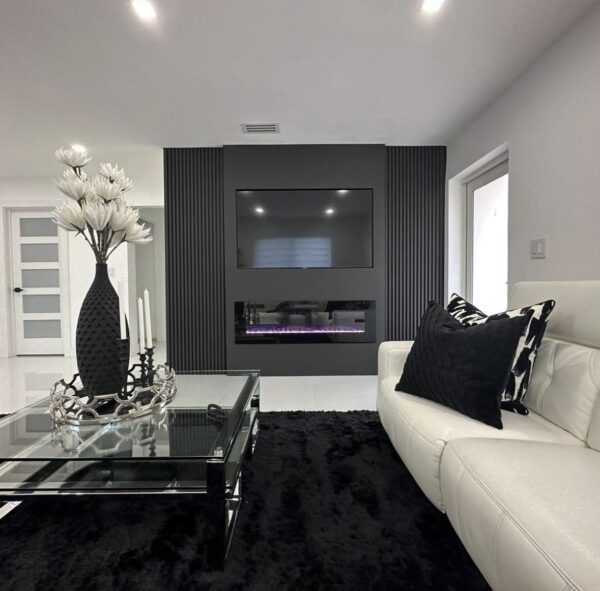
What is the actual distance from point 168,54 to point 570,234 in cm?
252

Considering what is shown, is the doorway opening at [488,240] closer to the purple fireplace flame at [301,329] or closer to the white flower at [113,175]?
the purple fireplace flame at [301,329]

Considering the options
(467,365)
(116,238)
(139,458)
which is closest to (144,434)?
(139,458)

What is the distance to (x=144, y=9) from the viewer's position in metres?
1.73

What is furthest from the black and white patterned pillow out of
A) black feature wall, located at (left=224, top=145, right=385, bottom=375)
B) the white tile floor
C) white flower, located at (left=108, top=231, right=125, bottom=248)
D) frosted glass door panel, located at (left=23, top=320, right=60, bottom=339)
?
frosted glass door panel, located at (left=23, top=320, right=60, bottom=339)

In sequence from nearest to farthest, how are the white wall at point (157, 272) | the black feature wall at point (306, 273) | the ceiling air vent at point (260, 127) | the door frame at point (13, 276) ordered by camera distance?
the ceiling air vent at point (260, 127), the black feature wall at point (306, 273), the door frame at point (13, 276), the white wall at point (157, 272)

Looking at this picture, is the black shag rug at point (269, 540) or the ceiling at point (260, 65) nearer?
the black shag rug at point (269, 540)

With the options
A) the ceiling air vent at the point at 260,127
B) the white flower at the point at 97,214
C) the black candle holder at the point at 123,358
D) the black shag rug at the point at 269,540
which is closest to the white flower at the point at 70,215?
the white flower at the point at 97,214

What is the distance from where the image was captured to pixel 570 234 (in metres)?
1.92

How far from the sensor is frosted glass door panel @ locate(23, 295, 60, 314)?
4.71m

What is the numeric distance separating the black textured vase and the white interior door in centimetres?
401

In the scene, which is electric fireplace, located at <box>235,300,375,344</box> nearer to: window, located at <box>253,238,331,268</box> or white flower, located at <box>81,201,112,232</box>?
window, located at <box>253,238,331,268</box>

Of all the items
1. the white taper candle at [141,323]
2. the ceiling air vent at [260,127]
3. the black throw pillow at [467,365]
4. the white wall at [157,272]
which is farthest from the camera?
the white wall at [157,272]

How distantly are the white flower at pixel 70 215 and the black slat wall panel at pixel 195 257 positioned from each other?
7.10ft

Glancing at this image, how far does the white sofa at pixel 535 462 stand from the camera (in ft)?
2.22
